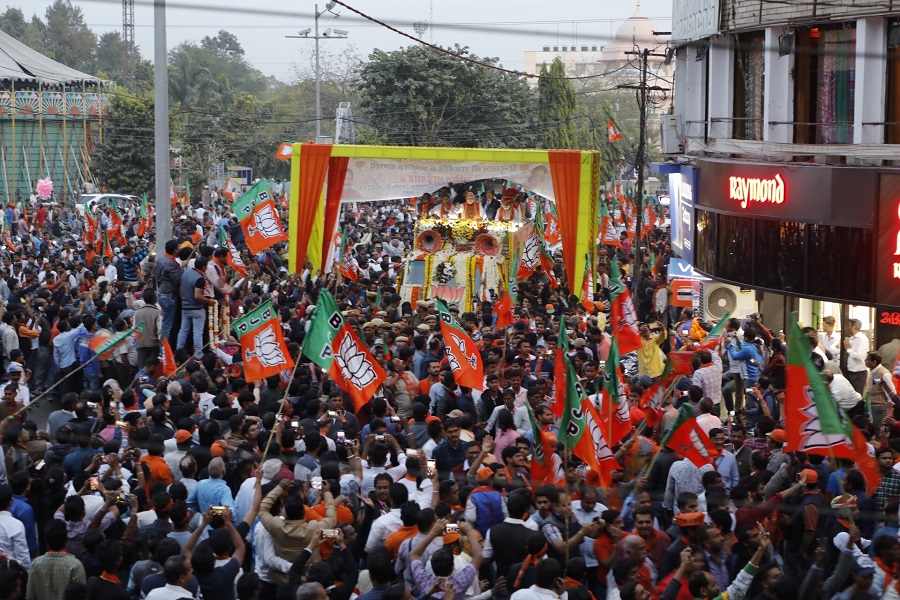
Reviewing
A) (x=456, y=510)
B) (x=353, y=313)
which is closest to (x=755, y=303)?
(x=353, y=313)

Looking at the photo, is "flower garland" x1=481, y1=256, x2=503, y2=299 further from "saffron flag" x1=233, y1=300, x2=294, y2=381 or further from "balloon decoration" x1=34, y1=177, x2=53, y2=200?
"balloon decoration" x1=34, y1=177, x2=53, y2=200

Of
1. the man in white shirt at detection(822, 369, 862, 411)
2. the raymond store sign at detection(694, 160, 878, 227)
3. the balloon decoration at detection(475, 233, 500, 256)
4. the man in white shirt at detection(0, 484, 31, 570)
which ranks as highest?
the raymond store sign at detection(694, 160, 878, 227)

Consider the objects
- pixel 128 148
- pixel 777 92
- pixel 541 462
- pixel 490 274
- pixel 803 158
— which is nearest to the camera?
pixel 541 462

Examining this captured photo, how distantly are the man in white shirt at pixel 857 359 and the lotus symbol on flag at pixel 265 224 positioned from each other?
24.8 feet

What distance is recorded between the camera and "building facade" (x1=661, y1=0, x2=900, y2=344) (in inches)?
631

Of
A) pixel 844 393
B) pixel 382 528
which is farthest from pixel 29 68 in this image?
pixel 382 528

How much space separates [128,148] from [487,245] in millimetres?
30102

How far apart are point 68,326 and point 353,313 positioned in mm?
4156

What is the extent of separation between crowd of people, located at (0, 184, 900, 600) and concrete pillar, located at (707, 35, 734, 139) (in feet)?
23.0

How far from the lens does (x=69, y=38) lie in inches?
3546

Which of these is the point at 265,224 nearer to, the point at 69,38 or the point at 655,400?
the point at 655,400

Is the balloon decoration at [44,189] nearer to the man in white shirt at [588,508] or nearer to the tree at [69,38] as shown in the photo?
the man in white shirt at [588,508]

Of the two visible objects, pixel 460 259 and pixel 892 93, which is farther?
pixel 460 259

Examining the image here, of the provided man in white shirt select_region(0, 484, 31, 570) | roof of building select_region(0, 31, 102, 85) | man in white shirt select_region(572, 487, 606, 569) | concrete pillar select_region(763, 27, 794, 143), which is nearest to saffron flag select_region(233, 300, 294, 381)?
man in white shirt select_region(0, 484, 31, 570)
